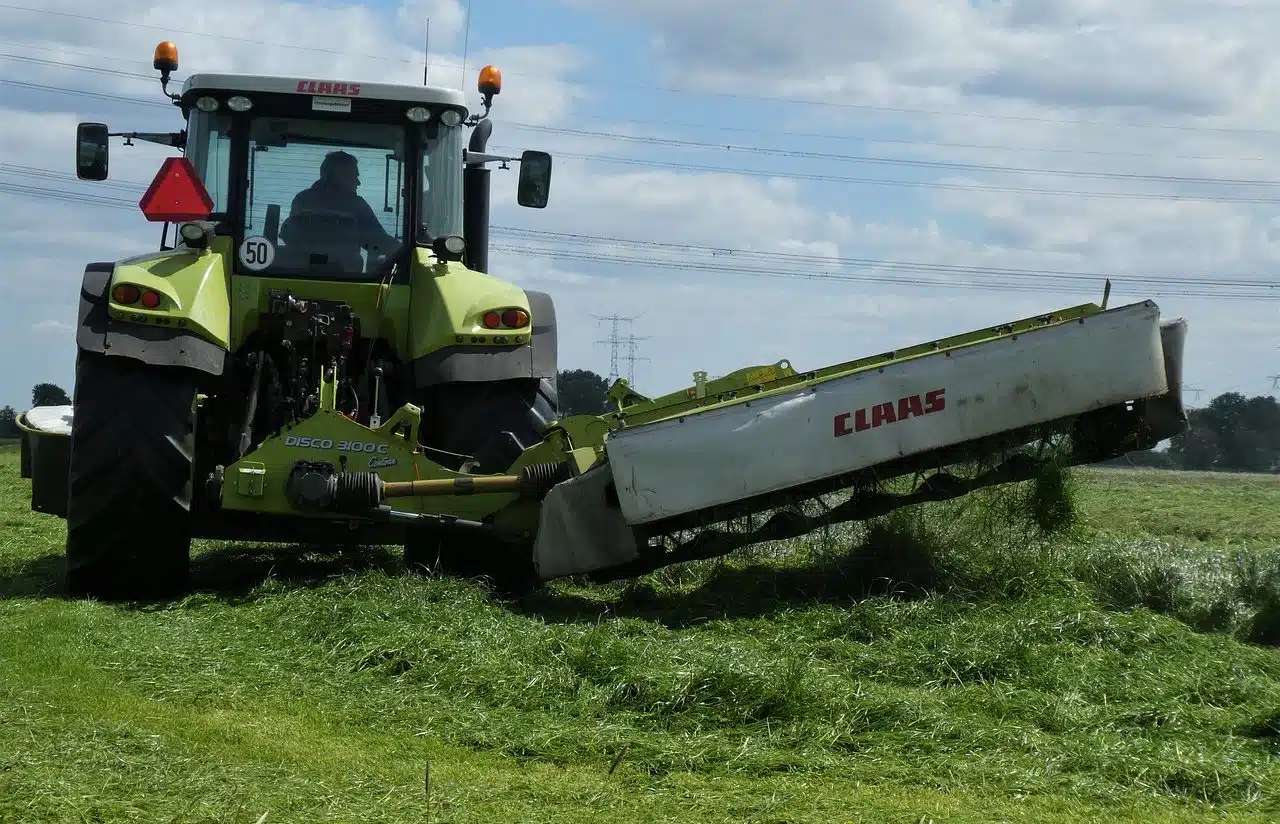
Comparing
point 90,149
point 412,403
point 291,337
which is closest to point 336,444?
point 291,337

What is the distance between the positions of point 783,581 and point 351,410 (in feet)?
7.69

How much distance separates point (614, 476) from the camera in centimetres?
719

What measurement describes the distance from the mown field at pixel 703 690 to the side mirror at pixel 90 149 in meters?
2.20

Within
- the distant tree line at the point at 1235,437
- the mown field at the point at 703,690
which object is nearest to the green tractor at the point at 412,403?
the mown field at the point at 703,690

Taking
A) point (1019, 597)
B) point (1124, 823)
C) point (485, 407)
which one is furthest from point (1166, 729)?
point (485, 407)

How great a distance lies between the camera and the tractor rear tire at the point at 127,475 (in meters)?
7.39

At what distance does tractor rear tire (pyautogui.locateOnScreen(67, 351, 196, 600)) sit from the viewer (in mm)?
7391

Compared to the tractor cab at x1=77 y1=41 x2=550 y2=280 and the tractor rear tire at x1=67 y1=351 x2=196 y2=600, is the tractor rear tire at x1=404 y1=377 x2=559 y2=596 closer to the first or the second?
the tractor cab at x1=77 y1=41 x2=550 y2=280

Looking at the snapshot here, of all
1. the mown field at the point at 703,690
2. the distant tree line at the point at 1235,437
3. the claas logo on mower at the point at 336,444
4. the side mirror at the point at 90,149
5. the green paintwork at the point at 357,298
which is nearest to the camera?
the mown field at the point at 703,690

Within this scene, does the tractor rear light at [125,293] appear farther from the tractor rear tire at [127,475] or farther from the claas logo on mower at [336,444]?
the claas logo on mower at [336,444]

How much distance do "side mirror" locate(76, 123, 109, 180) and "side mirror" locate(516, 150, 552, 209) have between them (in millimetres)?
2223

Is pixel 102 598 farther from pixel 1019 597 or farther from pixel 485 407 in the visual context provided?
pixel 1019 597

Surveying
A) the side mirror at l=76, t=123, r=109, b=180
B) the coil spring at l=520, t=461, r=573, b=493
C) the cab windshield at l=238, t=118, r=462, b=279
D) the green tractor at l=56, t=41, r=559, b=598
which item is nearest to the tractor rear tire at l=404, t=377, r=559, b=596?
the green tractor at l=56, t=41, r=559, b=598

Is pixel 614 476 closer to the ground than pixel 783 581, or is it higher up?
higher up
